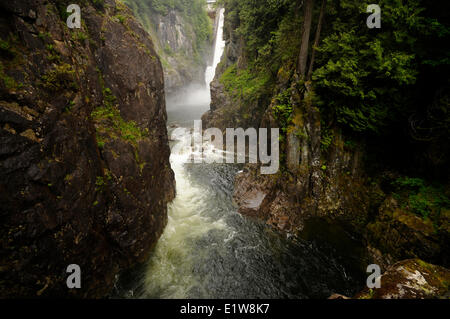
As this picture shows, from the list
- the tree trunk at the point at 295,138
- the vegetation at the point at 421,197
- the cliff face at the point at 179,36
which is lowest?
the vegetation at the point at 421,197

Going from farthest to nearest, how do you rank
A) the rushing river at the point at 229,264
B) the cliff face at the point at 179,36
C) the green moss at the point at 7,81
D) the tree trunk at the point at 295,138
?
the cliff face at the point at 179,36
the tree trunk at the point at 295,138
the rushing river at the point at 229,264
the green moss at the point at 7,81

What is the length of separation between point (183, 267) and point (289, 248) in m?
4.43

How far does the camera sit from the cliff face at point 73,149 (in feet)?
13.4

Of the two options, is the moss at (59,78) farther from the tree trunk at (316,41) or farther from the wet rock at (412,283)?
the tree trunk at (316,41)

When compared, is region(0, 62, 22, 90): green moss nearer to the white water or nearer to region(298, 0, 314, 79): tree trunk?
the white water

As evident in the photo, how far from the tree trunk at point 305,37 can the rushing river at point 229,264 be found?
26.3ft

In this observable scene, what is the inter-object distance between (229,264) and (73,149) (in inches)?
261

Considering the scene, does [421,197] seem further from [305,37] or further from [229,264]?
[305,37]

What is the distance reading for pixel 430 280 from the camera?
3.76m

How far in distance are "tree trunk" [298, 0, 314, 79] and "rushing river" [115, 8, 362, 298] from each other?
26.3ft

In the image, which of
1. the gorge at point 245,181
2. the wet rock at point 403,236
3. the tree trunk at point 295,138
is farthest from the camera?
the tree trunk at point 295,138

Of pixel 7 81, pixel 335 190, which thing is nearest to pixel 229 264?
pixel 335 190

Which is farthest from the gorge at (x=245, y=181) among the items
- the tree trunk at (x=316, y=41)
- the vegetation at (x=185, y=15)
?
the vegetation at (x=185, y=15)

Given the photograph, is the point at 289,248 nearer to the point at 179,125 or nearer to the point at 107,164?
the point at 107,164
